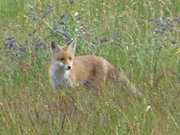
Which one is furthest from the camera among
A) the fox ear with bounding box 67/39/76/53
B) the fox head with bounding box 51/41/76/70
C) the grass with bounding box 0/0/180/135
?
the fox head with bounding box 51/41/76/70

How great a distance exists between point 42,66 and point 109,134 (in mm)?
2306

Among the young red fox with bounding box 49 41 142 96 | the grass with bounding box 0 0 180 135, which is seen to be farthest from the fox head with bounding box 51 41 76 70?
the grass with bounding box 0 0 180 135

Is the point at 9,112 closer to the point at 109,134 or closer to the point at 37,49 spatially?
the point at 109,134

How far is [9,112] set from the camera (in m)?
6.03

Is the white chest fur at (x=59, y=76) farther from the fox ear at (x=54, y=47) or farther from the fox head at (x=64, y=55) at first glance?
the fox ear at (x=54, y=47)

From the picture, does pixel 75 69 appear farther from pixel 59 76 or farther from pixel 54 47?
pixel 54 47

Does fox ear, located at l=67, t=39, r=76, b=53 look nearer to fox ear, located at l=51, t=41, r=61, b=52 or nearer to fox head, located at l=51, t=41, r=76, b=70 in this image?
fox head, located at l=51, t=41, r=76, b=70

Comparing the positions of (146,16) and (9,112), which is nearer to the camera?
(9,112)

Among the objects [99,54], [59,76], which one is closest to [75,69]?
[59,76]

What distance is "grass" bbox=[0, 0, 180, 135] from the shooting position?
5.83 meters

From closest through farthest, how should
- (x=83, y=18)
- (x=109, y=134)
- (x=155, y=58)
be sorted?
(x=109, y=134)
(x=155, y=58)
(x=83, y=18)

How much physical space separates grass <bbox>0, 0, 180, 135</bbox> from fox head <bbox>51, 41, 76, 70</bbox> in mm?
108

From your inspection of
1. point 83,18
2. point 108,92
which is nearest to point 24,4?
point 83,18

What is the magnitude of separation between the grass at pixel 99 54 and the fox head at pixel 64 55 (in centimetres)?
11
